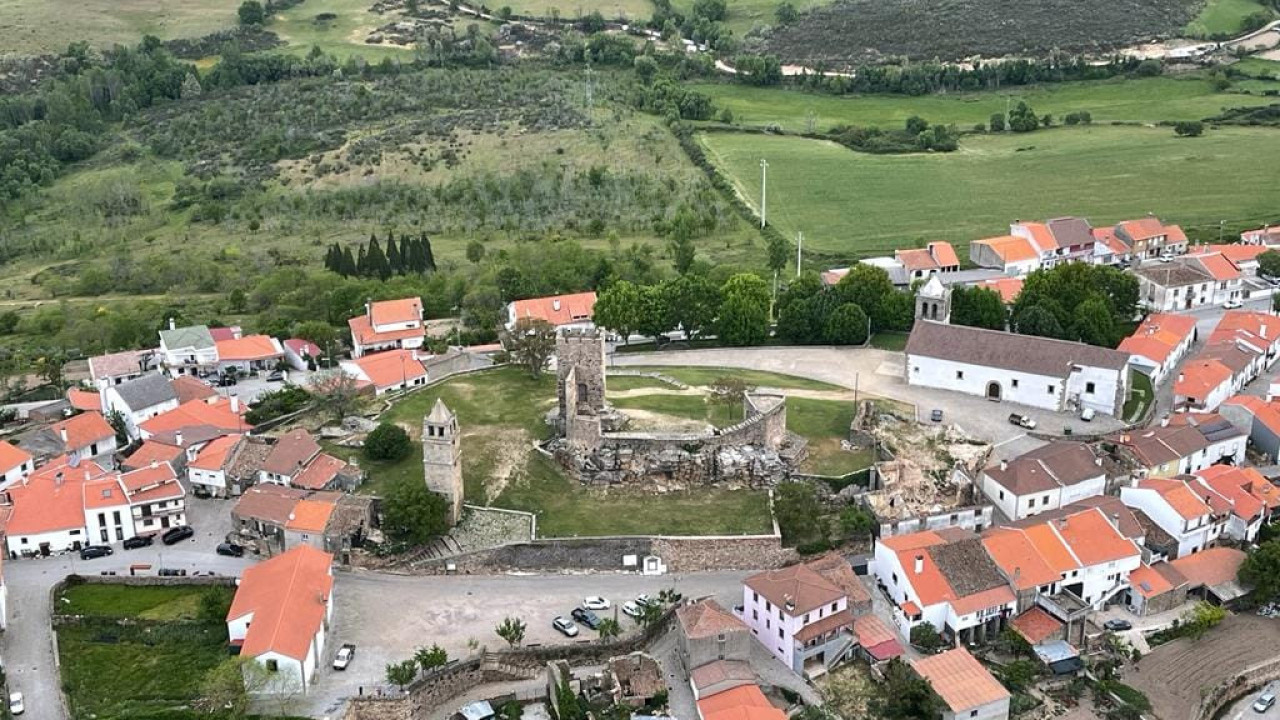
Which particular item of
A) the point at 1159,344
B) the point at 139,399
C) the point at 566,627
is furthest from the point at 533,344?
the point at 1159,344

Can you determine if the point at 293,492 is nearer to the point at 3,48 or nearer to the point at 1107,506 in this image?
the point at 1107,506

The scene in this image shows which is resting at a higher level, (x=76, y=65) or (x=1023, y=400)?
(x=76, y=65)

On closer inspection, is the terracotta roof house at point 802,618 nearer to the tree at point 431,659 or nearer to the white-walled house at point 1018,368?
the tree at point 431,659

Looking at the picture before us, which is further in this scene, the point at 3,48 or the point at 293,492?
the point at 3,48

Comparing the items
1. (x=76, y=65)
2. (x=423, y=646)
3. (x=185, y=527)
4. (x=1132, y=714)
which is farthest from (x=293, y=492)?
(x=76, y=65)

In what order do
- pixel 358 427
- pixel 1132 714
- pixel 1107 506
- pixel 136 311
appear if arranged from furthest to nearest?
pixel 136 311 < pixel 358 427 < pixel 1107 506 < pixel 1132 714

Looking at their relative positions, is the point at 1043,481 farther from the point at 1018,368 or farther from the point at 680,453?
the point at 680,453

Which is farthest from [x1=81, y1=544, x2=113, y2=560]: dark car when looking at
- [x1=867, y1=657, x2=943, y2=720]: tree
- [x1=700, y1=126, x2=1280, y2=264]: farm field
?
[x1=700, y1=126, x2=1280, y2=264]: farm field
